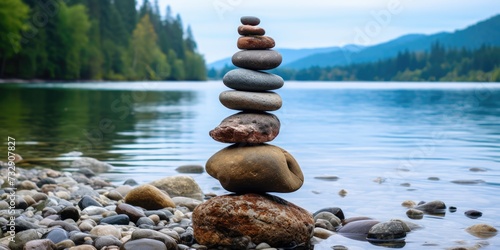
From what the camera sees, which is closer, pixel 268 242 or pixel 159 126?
pixel 268 242

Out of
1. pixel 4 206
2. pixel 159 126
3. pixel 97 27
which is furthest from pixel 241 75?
pixel 97 27

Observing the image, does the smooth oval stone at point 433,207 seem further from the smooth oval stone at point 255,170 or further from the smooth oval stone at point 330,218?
the smooth oval stone at point 255,170

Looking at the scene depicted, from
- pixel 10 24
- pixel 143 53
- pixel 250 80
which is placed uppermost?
pixel 10 24

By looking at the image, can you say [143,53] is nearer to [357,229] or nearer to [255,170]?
[357,229]

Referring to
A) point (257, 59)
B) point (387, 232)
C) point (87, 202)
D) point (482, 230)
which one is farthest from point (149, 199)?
point (482, 230)

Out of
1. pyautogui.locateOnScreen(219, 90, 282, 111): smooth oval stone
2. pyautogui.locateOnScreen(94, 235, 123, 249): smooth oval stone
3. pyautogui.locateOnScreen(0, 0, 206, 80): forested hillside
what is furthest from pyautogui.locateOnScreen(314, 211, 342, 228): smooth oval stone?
pyautogui.locateOnScreen(0, 0, 206, 80): forested hillside

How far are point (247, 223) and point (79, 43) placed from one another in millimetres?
98021

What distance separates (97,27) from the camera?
119 metres

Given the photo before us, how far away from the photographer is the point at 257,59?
33.8ft

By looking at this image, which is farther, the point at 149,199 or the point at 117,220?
the point at 149,199

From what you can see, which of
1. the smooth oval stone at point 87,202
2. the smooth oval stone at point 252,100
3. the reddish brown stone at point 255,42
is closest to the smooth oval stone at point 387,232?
the smooth oval stone at point 252,100

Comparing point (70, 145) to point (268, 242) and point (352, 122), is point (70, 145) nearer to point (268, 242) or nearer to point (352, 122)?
point (268, 242)

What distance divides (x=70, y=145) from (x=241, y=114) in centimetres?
1436

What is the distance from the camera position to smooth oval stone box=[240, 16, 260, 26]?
10562 mm
